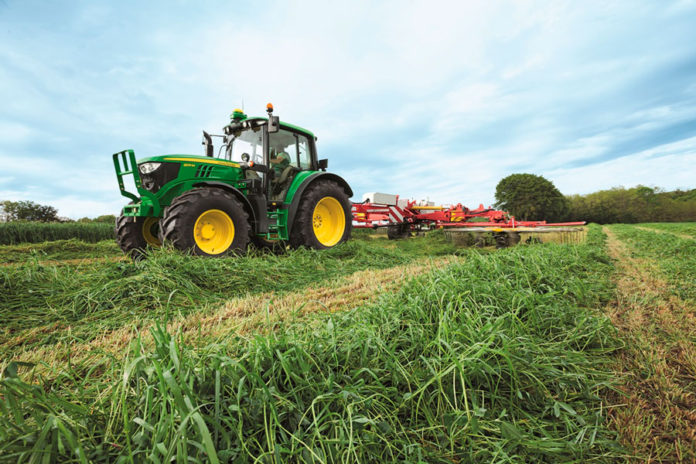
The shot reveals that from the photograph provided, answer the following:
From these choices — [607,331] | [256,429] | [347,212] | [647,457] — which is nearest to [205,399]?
[256,429]

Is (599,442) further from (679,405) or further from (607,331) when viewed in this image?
(607,331)

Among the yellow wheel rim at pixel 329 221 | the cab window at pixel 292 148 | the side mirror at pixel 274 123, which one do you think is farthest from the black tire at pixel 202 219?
the yellow wheel rim at pixel 329 221

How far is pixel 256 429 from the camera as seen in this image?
0.98m

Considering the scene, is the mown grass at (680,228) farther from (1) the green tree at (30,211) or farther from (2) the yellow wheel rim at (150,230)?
(1) the green tree at (30,211)

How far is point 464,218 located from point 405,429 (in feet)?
35.9

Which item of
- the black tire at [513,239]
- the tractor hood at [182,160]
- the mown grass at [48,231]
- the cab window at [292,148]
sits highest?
the cab window at [292,148]

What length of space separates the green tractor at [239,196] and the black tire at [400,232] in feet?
17.1

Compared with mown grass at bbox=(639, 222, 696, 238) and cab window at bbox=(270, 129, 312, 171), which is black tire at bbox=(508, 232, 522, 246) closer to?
cab window at bbox=(270, 129, 312, 171)

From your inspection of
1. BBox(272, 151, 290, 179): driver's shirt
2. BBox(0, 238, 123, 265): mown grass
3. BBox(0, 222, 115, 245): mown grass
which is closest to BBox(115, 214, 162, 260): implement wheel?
BBox(0, 238, 123, 265): mown grass

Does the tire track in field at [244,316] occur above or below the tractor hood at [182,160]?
below

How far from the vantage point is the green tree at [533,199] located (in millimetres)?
32531

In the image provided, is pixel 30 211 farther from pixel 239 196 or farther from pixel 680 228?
pixel 680 228

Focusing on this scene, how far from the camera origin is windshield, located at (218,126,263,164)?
18.1ft

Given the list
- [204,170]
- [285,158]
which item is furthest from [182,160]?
[285,158]
